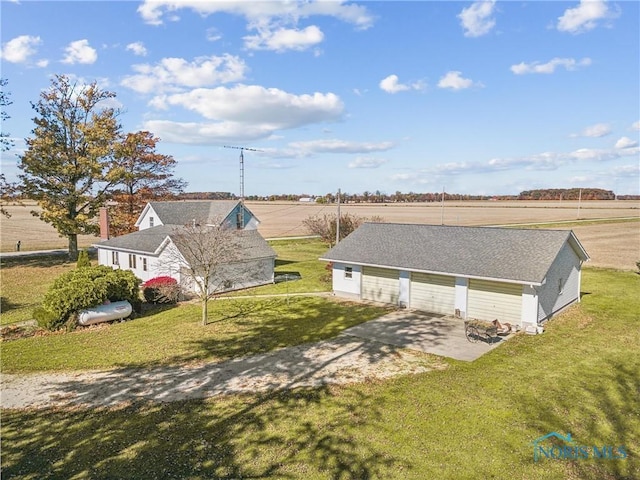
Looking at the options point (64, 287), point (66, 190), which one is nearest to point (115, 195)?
point (66, 190)

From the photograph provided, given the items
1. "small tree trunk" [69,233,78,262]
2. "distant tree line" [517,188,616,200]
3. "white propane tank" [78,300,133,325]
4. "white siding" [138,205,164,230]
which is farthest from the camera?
"distant tree line" [517,188,616,200]

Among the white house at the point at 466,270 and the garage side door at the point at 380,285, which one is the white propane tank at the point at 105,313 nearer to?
the white house at the point at 466,270

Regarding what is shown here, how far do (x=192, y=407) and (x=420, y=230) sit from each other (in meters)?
18.9

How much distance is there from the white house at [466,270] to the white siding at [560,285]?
5cm

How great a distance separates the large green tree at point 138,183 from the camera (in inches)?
1774

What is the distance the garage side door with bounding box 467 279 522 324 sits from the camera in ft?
68.6

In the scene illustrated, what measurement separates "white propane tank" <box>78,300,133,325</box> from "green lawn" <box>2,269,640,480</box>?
9.98 metres

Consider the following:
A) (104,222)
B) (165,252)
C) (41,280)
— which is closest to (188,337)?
(165,252)

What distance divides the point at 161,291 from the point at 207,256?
522 cm

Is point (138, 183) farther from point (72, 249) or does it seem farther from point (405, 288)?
point (405, 288)

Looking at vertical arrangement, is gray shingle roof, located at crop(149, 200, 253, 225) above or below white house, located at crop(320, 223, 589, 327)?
above

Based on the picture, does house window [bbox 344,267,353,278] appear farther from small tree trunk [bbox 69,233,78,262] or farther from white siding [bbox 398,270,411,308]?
small tree trunk [bbox 69,233,78,262]

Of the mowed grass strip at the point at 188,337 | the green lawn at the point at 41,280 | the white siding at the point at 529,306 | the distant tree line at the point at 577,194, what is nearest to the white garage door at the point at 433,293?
the mowed grass strip at the point at 188,337

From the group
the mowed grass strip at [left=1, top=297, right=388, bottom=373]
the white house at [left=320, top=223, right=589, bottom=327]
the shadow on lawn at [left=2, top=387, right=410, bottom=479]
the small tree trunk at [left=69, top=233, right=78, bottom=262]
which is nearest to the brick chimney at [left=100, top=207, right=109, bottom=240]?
the small tree trunk at [left=69, top=233, right=78, bottom=262]
